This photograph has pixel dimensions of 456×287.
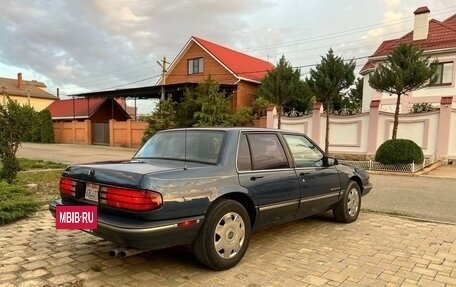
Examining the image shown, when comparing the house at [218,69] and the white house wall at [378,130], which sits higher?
the house at [218,69]

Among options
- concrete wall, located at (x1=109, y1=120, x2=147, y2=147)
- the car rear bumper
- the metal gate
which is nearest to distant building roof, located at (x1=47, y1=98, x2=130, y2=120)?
the metal gate

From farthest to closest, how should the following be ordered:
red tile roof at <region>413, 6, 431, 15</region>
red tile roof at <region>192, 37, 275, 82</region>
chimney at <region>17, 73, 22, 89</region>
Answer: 1. chimney at <region>17, 73, 22, 89</region>
2. red tile roof at <region>192, 37, 275, 82</region>
3. red tile roof at <region>413, 6, 431, 15</region>

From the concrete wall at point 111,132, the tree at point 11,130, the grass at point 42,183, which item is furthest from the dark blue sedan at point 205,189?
the concrete wall at point 111,132

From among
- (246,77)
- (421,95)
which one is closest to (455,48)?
(421,95)

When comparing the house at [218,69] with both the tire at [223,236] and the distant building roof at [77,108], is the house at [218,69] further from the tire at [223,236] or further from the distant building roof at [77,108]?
the tire at [223,236]

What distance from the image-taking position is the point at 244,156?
432 centimetres

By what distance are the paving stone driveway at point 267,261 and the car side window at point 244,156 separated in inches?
42.3

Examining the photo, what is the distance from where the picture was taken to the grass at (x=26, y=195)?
5730 millimetres

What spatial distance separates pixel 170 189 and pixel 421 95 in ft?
79.5

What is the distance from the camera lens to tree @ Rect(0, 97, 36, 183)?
8.23 m

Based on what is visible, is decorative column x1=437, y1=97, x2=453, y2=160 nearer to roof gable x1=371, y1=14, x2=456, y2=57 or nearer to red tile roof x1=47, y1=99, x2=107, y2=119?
roof gable x1=371, y1=14, x2=456, y2=57

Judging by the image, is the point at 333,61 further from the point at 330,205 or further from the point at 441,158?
the point at 330,205

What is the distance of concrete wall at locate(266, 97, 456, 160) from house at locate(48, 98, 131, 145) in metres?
20.3

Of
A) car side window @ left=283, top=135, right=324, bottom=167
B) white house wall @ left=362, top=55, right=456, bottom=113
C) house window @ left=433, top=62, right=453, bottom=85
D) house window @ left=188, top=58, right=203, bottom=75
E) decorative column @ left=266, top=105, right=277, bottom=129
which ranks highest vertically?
house window @ left=188, top=58, right=203, bottom=75
